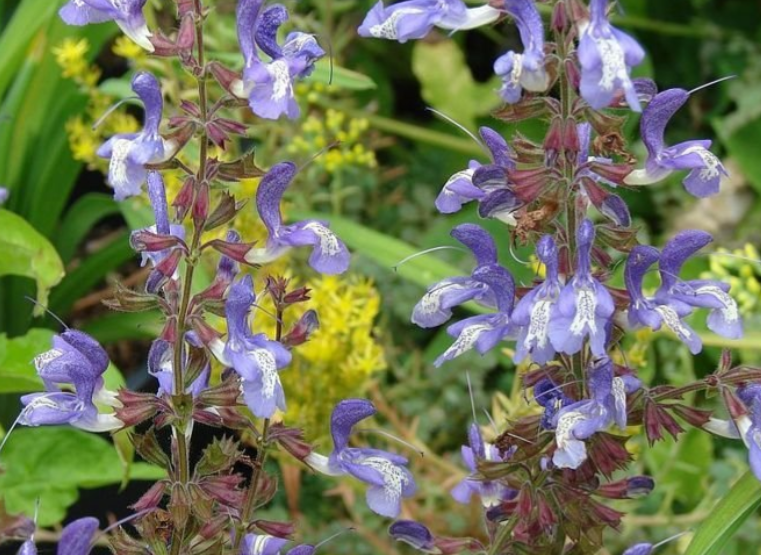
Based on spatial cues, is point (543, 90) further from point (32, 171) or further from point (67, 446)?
point (32, 171)

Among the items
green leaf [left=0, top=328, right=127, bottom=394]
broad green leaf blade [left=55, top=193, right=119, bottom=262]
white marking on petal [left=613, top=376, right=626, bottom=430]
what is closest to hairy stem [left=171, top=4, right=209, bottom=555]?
white marking on petal [left=613, top=376, right=626, bottom=430]

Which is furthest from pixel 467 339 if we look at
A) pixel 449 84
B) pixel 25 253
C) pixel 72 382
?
pixel 449 84

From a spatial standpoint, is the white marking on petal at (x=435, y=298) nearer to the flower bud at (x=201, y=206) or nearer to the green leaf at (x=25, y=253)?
the flower bud at (x=201, y=206)

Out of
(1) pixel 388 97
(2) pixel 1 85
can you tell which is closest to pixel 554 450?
(2) pixel 1 85

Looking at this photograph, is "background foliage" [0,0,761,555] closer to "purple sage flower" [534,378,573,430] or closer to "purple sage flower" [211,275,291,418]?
"purple sage flower" [534,378,573,430]

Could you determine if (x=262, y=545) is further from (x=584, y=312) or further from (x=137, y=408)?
(x=584, y=312)

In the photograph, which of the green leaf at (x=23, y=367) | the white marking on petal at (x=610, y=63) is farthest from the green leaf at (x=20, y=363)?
the white marking on petal at (x=610, y=63)
